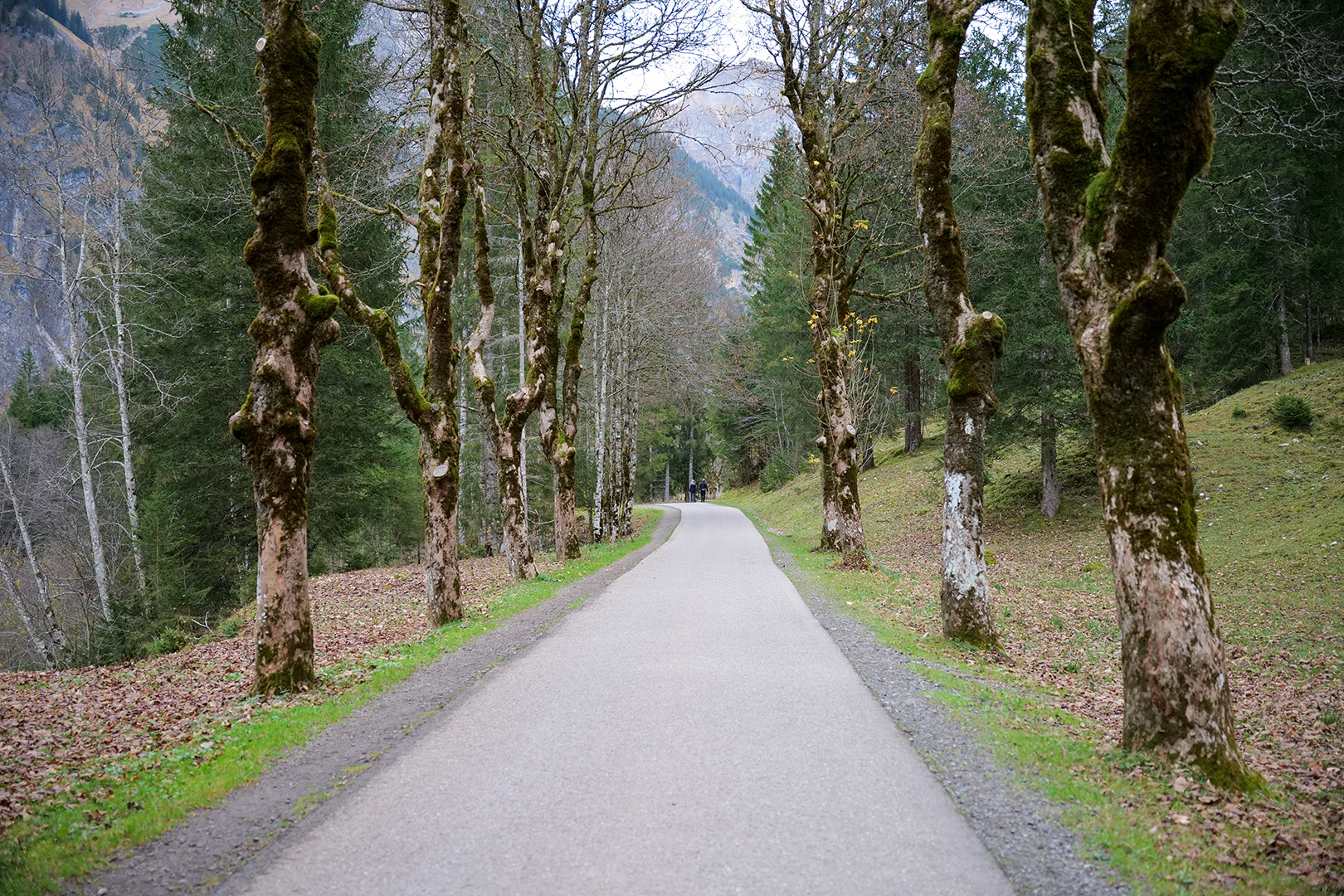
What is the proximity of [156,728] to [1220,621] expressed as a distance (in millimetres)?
14438

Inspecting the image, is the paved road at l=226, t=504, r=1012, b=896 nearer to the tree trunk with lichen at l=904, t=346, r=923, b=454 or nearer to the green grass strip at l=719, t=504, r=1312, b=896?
the green grass strip at l=719, t=504, r=1312, b=896

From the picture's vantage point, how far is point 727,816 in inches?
157

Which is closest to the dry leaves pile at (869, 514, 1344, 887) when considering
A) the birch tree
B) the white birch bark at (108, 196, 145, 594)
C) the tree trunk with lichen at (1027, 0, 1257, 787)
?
the tree trunk with lichen at (1027, 0, 1257, 787)

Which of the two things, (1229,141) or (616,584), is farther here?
(1229,141)

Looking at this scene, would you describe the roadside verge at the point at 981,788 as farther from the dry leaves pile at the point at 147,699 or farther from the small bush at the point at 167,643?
the small bush at the point at 167,643

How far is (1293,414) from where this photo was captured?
19.6 metres

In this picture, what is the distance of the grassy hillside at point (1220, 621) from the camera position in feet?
12.4

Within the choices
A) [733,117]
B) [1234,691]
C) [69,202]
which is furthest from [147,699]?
[733,117]

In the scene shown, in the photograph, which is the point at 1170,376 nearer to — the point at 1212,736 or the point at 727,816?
the point at 1212,736

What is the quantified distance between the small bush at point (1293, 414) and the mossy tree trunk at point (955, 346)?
17.3 metres

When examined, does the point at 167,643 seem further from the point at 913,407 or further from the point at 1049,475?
the point at 913,407

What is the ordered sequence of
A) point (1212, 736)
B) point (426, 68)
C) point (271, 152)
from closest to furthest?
point (1212, 736) → point (271, 152) → point (426, 68)

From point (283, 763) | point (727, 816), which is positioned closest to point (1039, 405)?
point (727, 816)

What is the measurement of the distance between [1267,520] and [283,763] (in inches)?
740
